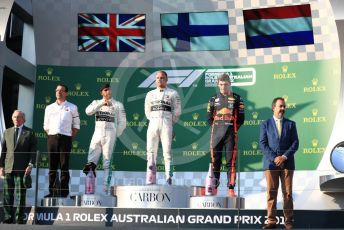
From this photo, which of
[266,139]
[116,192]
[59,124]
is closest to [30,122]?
[59,124]

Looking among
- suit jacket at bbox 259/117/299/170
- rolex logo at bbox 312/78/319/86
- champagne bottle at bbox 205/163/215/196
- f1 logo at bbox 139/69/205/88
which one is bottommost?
champagne bottle at bbox 205/163/215/196

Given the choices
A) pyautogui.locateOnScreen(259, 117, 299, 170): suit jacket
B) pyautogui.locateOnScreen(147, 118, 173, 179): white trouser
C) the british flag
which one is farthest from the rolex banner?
pyautogui.locateOnScreen(259, 117, 299, 170): suit jacket

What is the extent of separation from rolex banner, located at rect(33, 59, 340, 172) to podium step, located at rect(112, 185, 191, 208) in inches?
72.0

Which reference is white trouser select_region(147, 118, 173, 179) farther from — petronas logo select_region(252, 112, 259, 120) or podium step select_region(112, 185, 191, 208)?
petronas logo select_region(252, 112, 259, 120)

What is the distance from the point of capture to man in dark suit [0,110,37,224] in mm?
6441

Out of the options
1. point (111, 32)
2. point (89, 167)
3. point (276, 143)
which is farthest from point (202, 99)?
point (276, 143)

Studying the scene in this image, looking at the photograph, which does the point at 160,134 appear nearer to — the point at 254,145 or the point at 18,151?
the point at 18,151

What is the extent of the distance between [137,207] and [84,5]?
385 centimetres

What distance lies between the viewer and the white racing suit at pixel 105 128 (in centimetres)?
730

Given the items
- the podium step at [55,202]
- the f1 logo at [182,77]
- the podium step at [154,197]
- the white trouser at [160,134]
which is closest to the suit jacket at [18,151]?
the podium step at [55,202]

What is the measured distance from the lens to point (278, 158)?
616 centimetres

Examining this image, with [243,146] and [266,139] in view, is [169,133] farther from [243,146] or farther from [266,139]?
[243,146]

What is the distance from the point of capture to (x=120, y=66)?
31.4 ft

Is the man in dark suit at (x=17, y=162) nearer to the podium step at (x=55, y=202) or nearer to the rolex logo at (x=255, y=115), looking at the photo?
the podium step at (x=55, y=202)
